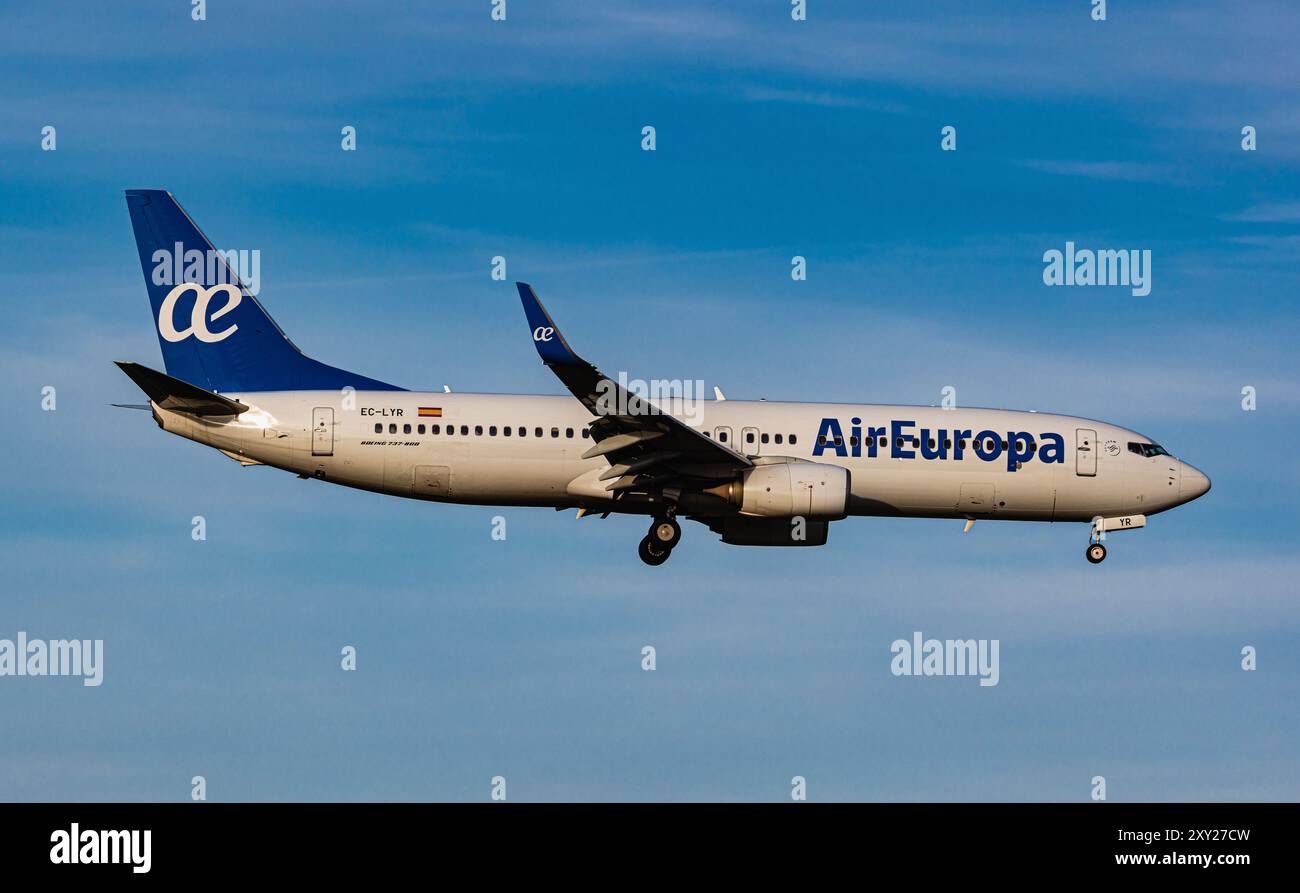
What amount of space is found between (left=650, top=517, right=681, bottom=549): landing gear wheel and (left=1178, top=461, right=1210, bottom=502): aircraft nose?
45.3 ft

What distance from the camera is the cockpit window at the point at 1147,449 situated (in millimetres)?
47406

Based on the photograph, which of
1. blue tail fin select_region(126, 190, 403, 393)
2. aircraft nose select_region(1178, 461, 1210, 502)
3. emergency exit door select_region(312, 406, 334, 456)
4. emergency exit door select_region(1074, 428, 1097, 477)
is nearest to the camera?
emergency exit door select_region(312, 406, 334, 456)

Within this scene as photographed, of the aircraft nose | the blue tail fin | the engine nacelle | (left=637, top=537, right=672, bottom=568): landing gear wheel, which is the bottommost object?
(left=637, top=537, right=672, bottom=568): landing gear wheel

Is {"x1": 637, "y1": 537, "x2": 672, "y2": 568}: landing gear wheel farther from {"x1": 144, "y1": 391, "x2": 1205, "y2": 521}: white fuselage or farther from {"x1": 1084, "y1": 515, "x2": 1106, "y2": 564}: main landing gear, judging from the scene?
{"x1": 1084, "y1": 515, "x2": 1106, "y2": 564}: main landing gear

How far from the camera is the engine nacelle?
4266 centimetres

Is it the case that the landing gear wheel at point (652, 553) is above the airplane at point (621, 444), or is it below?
below

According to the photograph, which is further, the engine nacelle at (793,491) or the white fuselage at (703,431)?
the white fuselage at (703,431)

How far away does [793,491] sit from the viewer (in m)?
42.7

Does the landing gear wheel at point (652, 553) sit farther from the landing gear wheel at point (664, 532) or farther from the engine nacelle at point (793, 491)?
the engine nacelle at point (793, 491)

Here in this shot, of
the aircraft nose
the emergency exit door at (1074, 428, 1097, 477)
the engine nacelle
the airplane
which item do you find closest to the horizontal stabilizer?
the airplane

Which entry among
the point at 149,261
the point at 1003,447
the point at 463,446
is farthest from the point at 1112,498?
the point at 149,261

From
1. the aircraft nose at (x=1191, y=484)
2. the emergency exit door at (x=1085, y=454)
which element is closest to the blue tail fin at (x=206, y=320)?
the emergency exit door at (x=1085, y=454)

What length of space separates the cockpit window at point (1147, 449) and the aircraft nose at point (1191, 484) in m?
0.76
